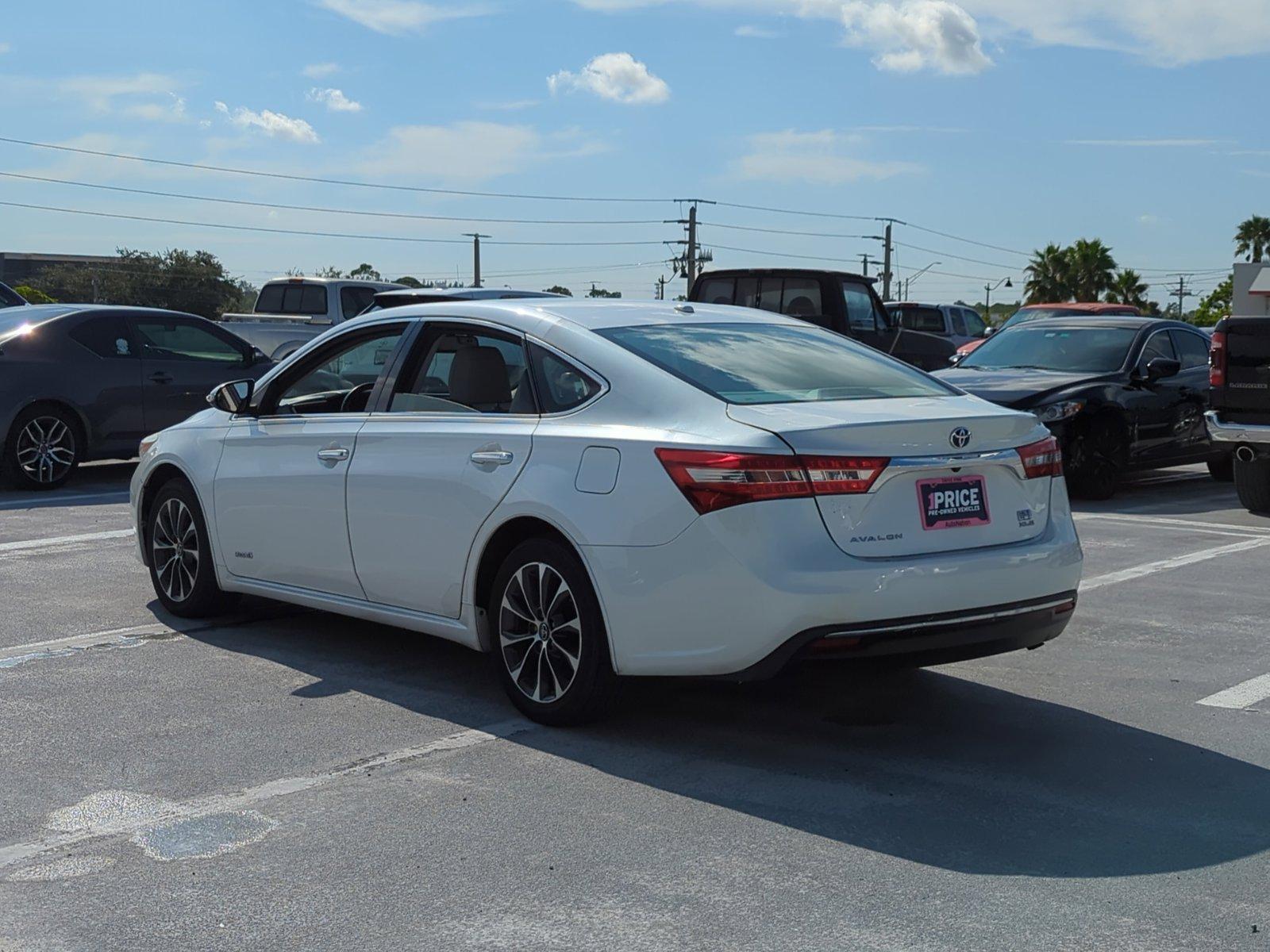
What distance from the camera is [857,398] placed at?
5707 millimetres

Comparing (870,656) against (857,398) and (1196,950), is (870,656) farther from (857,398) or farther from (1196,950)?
(1196,950)

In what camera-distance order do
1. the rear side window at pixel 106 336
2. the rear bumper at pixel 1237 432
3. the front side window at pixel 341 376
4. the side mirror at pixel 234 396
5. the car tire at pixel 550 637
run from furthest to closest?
the rear side window at pixel 106 336 → the rear bumper at pixel 1237 432 → the side mirror at pixel 234 396 → the front side window at pixel 341 376 → the car tire at pixel 550 637

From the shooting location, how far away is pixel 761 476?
5082 mm

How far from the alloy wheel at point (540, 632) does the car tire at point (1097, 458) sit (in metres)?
8.78

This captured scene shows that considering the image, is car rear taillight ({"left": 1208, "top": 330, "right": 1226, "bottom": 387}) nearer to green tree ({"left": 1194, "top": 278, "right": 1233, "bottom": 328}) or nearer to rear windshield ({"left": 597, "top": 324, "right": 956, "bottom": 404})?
rear windshield ({"left": 597, "top": 324, "right": 956, "bottom": 404})

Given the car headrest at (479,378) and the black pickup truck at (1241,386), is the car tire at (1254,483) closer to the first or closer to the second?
the black pickup truck at (1241,386)

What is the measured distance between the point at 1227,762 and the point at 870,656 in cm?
131

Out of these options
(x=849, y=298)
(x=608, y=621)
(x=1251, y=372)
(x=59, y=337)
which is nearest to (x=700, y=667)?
(x=608, y=621)

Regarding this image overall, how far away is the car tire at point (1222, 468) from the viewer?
15.5 meters

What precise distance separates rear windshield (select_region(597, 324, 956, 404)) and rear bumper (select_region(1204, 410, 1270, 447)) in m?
6.40

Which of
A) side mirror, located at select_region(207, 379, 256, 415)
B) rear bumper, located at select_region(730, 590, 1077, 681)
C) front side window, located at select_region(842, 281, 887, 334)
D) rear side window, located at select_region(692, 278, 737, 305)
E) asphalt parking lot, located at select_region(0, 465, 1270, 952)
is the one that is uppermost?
rear side window, located at select_region(692, 278, 737, 305)

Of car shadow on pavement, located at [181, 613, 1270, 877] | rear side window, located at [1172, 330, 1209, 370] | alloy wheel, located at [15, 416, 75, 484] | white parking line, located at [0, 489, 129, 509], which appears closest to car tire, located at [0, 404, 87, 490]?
alloy wheel, located at [15, 416, 75, 484]

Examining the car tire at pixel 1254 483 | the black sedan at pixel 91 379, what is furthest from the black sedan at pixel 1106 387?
the black sedan at pixel 91 379

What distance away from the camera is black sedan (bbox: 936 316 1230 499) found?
1352cm
